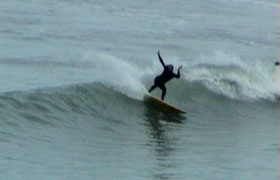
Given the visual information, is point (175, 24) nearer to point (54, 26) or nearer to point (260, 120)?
point (54, 26)

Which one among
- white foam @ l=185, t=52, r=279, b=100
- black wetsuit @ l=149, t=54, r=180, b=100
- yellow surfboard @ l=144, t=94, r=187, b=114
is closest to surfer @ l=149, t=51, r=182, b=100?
black wetsuit @ l=149, t=54, r=180, b=100

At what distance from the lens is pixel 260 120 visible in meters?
22.7

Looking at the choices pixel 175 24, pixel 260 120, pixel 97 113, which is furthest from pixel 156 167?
pixel 175 24

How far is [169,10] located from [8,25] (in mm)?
14654

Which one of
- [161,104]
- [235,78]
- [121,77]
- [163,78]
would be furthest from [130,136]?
[235,78]

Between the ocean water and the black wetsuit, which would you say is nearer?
the ocean water

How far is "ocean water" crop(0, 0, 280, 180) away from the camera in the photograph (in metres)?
15.8

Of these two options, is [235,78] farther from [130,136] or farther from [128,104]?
[130,136]

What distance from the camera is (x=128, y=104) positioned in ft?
70.7

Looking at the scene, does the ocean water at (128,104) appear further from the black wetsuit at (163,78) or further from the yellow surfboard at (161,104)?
the black wetsuit at (163,78)

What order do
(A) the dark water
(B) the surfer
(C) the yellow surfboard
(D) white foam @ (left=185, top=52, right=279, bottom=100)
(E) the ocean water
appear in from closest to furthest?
(A) the dark water → (E) the ocean water → (B) the surfer → (C) the yellow surfboard → (D) white foam @ (left=185, top=52, right=279, bottom=100)

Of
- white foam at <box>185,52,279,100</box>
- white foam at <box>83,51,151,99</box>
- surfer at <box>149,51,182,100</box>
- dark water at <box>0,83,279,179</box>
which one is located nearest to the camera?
dark water at <box>0,83,279,179</box>

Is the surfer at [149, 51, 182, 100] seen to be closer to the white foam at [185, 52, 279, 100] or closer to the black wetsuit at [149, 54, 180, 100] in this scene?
the black wetsuit at [149, 54, 180, 100]

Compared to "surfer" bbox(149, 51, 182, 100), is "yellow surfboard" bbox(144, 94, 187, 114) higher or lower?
lower
